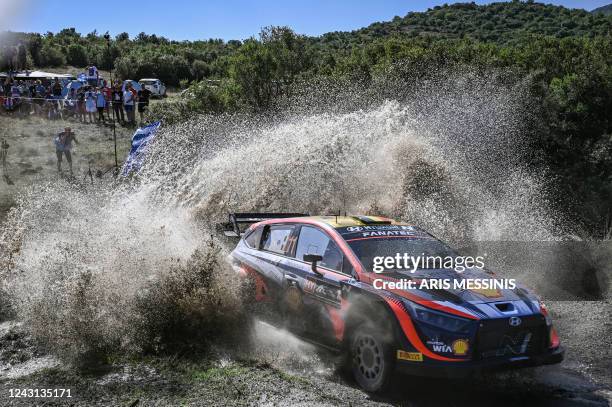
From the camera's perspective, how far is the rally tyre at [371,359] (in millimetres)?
5523

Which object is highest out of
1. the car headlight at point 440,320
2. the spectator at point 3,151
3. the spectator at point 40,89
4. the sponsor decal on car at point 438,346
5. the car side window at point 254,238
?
the spectator at point 40,89

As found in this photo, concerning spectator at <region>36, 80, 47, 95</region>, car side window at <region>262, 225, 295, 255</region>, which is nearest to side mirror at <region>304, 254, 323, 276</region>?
car side window at <region>262, 225, 295, 255</region>

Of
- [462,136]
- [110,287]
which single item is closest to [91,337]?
[110,287]

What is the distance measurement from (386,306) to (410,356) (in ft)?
1.61

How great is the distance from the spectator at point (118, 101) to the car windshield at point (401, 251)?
18.3 meters

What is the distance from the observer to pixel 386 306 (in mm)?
5664

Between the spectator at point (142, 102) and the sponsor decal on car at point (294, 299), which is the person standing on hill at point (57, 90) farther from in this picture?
the sponsor decal on car at point (294, 299)

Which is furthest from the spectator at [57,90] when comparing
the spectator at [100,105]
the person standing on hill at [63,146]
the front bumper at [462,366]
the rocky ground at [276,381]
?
the front bumper at [462,366]

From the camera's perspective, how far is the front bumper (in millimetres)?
5301

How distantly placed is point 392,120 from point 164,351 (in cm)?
988

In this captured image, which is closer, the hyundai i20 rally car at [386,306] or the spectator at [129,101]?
the hyundai i20 rally car at [386,306]

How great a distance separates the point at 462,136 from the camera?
16891mm

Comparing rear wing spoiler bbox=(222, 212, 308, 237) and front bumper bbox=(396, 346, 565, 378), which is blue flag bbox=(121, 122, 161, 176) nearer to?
rear wing spoiler bbox=(222, 212, 308, 237)

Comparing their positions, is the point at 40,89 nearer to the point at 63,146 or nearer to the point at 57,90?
the point at 57,90
